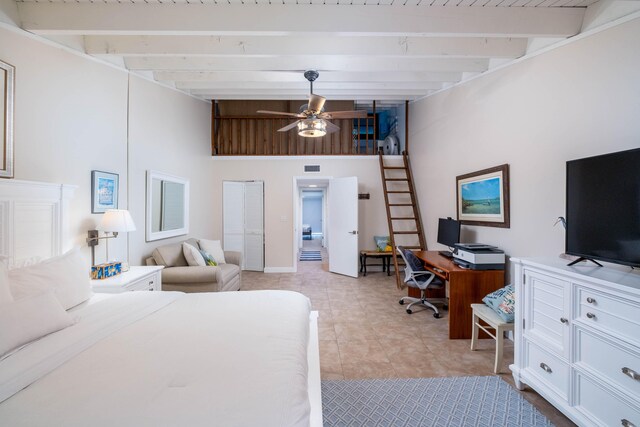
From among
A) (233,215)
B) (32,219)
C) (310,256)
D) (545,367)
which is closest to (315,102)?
(32,219)

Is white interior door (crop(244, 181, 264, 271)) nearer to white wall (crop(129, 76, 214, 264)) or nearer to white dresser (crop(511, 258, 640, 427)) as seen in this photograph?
white wall (crop(129, 76, 214, 264))

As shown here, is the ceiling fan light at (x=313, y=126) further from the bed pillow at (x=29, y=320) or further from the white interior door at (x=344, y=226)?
the bed pillow at (x=29, y=320)

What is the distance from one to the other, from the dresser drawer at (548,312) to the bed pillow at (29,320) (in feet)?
9.54

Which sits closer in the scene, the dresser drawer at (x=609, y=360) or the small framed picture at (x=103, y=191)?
the dresser drawer at (x=609, y=360)

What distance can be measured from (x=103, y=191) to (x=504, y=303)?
4027 millimetres

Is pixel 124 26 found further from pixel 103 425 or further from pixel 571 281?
pixel 571 281

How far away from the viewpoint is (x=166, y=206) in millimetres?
4070

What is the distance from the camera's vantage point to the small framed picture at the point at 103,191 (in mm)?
2766

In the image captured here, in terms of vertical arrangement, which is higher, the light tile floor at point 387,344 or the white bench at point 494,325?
the white bench at point 494,325

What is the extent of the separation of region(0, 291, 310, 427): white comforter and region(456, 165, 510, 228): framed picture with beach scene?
2.52m

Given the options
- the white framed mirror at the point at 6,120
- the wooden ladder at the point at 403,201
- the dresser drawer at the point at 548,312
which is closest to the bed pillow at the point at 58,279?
the white framed mirror at the point at 6,120

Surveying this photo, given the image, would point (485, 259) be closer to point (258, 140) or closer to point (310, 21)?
point (310, 21)

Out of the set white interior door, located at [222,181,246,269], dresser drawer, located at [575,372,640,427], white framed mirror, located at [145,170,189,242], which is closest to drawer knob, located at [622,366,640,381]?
dresser drawer, located at [575,372,640,427]

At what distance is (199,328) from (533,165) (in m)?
3.10
